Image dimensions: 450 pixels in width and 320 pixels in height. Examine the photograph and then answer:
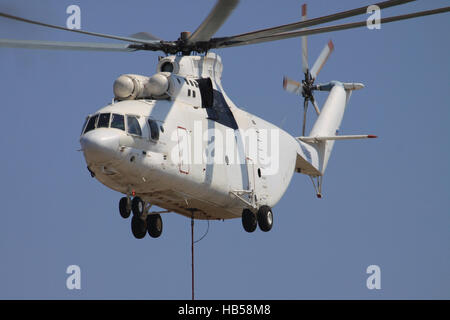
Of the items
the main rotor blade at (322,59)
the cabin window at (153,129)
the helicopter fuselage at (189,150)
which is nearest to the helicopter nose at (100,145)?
Result: the helicopter fuselage at (189,150)

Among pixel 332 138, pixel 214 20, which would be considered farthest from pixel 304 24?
pixel 332 138

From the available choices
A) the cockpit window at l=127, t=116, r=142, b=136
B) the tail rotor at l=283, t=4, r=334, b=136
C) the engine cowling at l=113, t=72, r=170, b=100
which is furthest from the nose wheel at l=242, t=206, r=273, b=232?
the tail rotor at l=283, t=4, r=334, b=136

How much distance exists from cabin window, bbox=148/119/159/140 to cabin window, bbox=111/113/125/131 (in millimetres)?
942

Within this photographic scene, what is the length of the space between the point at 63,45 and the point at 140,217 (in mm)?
5863

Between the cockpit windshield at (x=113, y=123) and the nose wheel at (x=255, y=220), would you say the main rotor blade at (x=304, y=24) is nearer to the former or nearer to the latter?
the cockpit windshield at (x=113, y=123)

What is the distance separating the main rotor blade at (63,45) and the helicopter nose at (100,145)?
4128 mm

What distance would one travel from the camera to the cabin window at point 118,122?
1207 inches

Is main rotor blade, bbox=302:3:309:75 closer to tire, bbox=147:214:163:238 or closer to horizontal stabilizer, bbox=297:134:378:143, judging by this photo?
horizontal stabilizer, bbox=297:134:378:143

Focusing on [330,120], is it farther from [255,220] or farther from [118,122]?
[118,122]

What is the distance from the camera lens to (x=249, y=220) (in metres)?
35.1

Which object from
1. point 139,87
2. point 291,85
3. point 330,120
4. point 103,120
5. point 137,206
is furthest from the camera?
point 330,120

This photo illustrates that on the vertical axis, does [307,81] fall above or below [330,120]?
above

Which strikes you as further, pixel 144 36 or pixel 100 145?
pixel 144 36
